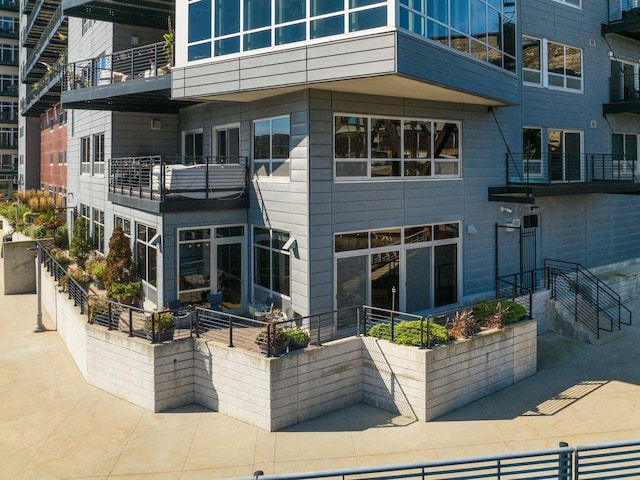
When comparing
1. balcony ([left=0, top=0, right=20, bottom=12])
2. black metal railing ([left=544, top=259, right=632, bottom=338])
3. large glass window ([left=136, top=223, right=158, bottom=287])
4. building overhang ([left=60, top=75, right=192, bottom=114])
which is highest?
A: balcony ([left=0, top=0, right=20, bottom=12])

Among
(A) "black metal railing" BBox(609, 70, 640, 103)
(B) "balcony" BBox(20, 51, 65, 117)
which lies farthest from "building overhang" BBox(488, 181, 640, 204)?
(B) "balcony" BBox(20, 51, 65, 117)

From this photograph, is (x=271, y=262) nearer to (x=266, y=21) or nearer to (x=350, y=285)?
(x=350, y=285)

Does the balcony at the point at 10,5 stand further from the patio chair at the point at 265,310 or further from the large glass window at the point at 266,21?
the patio chair at the point at 265,310

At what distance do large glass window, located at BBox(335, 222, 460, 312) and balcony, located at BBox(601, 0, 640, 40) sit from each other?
11509 mm

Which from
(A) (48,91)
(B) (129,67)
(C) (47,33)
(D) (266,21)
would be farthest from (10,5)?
(D) (266,21)

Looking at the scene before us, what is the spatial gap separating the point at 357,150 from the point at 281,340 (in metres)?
5.35

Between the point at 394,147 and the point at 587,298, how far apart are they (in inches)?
332

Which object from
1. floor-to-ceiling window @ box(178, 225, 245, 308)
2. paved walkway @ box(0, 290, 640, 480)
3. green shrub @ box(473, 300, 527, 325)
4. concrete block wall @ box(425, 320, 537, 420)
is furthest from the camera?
floor-to-ceiling window @ box(178, 225, 245, 308)

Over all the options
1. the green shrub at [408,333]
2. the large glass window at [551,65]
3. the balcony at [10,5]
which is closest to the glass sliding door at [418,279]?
the green shrub at [408,333]

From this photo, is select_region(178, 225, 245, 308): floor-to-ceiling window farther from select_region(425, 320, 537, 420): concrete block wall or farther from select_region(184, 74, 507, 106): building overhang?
select_region(425, 320, 537, 420): concrete block wall

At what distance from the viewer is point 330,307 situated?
1356 centimetres

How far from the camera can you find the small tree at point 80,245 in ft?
69.1

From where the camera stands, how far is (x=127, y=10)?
59.0 feet

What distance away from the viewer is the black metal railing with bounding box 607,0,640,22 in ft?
71.6
